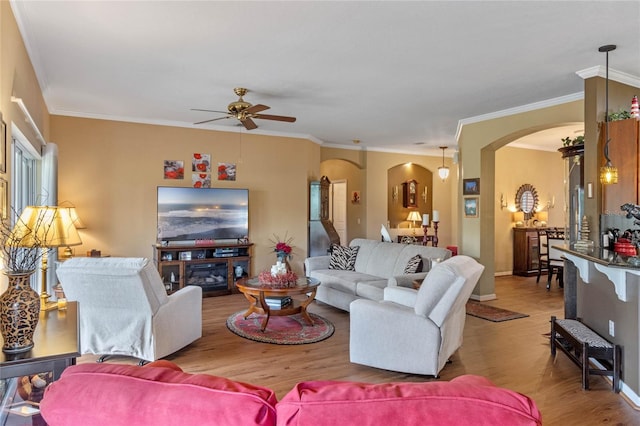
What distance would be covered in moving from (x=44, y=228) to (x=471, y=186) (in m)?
5.51

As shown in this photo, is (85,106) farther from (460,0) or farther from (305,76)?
(460,0)

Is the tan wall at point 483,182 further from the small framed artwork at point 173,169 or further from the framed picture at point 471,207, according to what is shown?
the small framed artwork at point 173,169

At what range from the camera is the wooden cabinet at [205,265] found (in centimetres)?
616

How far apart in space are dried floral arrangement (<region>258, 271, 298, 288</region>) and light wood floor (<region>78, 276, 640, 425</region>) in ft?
2.17

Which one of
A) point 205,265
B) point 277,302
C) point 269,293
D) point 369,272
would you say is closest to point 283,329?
point 277,302

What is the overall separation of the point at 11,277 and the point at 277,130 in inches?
222

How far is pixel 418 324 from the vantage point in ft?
10.7

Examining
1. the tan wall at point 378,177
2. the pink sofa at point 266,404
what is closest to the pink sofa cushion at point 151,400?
the pink sofa at point 266,404

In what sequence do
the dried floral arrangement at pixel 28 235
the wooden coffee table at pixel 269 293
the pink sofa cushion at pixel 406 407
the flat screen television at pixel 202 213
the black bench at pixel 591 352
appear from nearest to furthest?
1. the pink sofa cushion at pixel 406 407
2. the dried floral arrangement at pixel 28 235
3. the black bench at pixel 591 352
4. the wooden coffee table at pixel 269 293
5. the flat screen television at pixel 202 213

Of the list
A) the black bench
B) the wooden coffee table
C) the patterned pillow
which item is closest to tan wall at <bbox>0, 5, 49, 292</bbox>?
the wooden coffee table

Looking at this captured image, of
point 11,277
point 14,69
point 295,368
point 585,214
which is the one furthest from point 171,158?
point 585,214

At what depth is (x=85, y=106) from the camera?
5.53 metres

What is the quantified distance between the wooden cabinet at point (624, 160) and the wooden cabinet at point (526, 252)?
4659 mm

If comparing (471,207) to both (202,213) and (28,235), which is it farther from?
(28,235)
